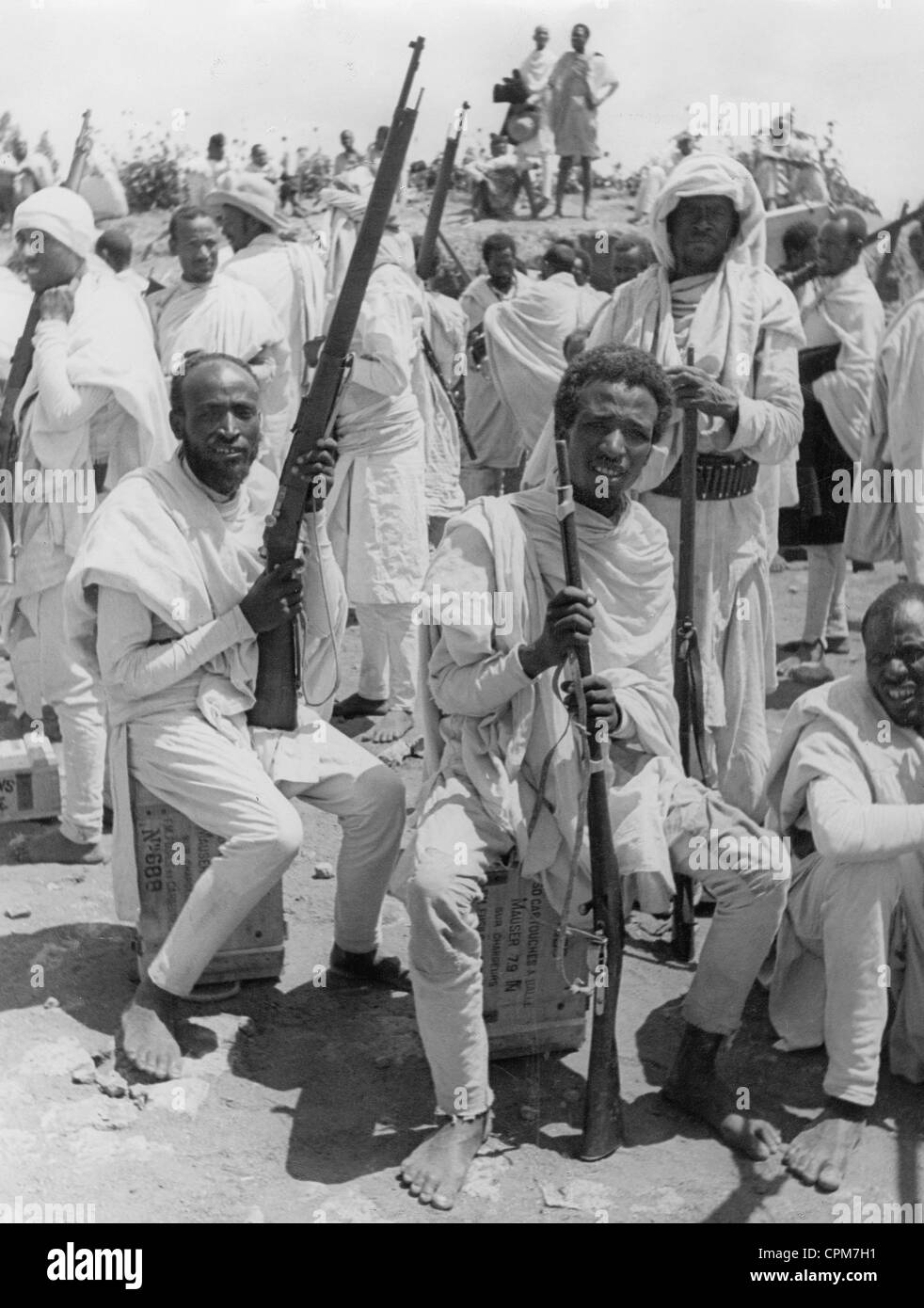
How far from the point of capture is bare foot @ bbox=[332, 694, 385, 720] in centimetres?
737

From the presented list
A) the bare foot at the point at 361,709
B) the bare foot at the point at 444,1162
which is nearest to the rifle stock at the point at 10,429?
the bare foot at the point at 361,709

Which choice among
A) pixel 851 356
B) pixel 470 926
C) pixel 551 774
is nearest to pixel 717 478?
pixel 551 774

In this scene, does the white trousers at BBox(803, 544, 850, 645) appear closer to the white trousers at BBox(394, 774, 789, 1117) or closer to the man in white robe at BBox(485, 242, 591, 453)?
the man in white robe at BBox(485, 242, 591, 453)

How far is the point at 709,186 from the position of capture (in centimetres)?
505

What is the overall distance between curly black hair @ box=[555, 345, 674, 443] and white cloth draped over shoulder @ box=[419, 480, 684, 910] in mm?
236

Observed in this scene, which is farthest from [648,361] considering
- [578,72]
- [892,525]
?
[578,72]

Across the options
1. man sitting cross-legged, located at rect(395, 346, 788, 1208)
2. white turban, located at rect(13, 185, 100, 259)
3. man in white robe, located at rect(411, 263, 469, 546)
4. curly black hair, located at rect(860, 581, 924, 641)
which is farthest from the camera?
man in white robe, located at rect(411, 263, 469, 546)

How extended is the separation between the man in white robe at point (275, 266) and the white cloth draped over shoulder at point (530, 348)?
1391 millimetres

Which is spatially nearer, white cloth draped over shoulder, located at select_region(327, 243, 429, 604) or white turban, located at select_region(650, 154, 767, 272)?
white turban, located at select_region(650, 154, 767, 272)

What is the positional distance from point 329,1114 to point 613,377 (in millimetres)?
2071

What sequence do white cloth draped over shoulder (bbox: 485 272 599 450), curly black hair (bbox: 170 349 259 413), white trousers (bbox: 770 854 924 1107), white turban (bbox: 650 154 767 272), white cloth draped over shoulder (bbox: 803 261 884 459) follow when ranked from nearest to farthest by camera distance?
white trousers (bbox: 770 854 924 1107) < curly black hair (bbox: 170 349 259 413) < white turban (bbox: 650 154 767 272) < white cloth draped over shoulder (bbox: 803 261 884 459) < white cloth draped over shoulder (bbox: 485 272 599 450)

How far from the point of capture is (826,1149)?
3891 millimetres

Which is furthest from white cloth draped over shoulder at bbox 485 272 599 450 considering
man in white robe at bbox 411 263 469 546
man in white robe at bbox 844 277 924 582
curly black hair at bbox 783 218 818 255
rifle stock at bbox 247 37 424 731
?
rifle stock at bbox 247 37 424 731

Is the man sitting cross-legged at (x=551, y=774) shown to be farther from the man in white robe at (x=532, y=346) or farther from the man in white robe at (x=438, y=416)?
the man in white robe at (x=532, y=346)
